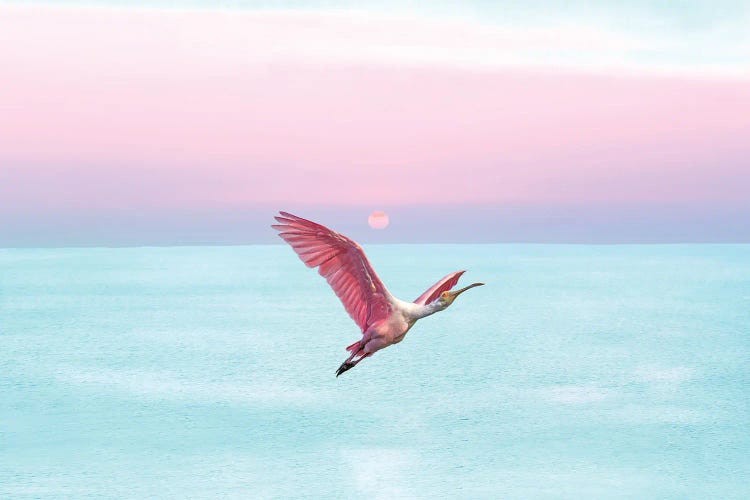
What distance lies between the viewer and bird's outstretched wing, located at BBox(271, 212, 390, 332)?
264 inches

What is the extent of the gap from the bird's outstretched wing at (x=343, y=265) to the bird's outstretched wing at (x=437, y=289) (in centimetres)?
35

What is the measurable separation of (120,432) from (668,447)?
7001cm

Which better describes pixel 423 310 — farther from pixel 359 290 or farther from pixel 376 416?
pixel 376 416

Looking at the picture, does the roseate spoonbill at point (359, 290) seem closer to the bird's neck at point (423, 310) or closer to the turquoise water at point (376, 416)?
the bird's neck at point (423, 310)

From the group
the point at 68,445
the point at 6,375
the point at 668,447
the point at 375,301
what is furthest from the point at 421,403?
the point at 375,301

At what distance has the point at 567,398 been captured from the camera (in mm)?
132875

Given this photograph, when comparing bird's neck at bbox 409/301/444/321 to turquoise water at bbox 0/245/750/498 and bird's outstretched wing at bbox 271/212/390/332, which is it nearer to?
bird's outstretched wing at bbox 271/212/390/332

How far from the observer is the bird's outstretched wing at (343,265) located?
264 inches

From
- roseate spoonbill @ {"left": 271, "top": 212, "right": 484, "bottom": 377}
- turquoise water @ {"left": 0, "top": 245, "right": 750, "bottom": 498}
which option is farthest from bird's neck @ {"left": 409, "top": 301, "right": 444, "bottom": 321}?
turquoise water @ {"left": 0, "top": 245, "right": 750, "bottom": 498}

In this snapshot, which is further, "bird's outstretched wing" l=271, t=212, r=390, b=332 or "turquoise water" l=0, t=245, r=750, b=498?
"turquoise water" l=0, t=245, r=750, b=498

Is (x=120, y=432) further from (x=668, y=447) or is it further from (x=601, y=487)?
(x=668, y=447)

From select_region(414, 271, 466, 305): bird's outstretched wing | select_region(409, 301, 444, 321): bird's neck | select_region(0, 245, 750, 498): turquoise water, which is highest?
select_region(414, 271, 466, 305): bird's outstretched wing

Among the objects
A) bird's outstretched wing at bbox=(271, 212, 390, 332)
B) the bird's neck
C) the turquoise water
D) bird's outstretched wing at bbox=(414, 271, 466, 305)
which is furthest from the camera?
the turquoise water

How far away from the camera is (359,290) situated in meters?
7.03
